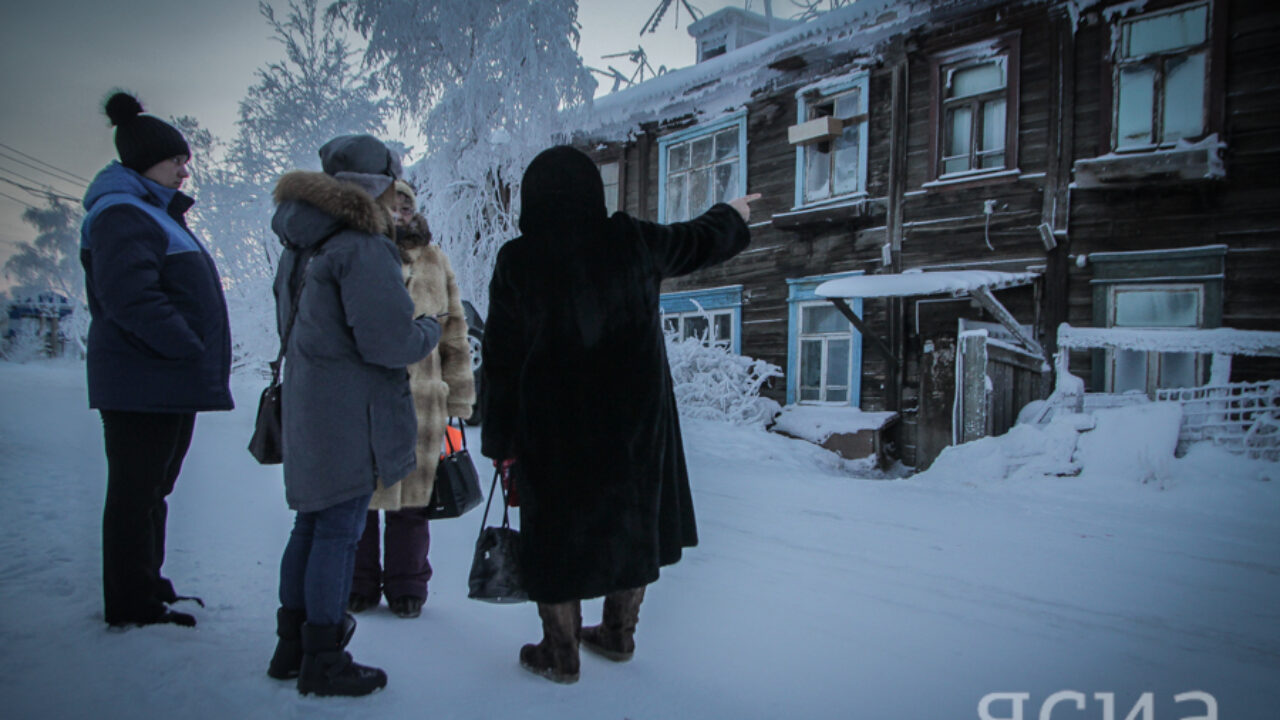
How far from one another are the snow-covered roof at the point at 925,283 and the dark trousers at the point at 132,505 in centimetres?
684

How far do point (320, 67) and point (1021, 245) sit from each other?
1417 cm

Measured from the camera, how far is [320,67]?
46.7 ft

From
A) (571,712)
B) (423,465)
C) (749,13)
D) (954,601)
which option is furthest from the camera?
(749,13)

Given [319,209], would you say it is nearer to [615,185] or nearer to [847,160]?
[847,160]

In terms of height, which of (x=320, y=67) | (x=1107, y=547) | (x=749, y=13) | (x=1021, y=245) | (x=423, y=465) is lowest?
(x=1107, y=547)

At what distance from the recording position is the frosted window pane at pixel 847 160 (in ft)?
31.2

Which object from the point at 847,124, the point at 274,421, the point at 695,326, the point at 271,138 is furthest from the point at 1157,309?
the point at 271,138

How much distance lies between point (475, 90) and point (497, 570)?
814 centimetres

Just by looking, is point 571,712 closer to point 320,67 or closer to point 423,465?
point 423,465

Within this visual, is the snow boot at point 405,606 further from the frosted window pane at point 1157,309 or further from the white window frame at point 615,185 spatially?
the white window frame at point 615,185

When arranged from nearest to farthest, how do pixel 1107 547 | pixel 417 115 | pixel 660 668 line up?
pixel 660 668
pixel 1107 547
pixel 417 115

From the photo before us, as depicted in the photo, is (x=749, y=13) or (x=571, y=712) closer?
(x=571, y=712)

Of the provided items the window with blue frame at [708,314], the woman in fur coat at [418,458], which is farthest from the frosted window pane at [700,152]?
the woman in fur coat at [418,458]

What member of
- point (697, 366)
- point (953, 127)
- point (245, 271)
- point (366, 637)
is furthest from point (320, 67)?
point (366, 637)
